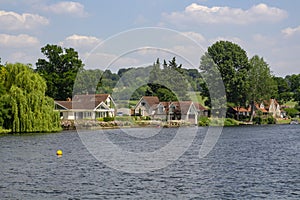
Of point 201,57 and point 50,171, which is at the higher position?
point 201,57

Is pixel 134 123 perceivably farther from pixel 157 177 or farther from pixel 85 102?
pixel 157 177

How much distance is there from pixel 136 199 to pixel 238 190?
473 cm

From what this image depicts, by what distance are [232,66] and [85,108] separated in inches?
1138

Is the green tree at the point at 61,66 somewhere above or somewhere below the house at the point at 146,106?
above

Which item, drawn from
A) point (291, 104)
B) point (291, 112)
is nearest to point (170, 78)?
point (291, 112)

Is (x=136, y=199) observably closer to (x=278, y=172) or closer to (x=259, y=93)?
(x=278, y=172)

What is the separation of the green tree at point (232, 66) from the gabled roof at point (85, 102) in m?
22.3

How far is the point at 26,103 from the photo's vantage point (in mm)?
54656

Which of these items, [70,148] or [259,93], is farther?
[259,93]

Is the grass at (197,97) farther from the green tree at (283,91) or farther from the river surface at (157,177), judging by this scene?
the river surface at (157,177)

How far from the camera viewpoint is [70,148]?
39500mm

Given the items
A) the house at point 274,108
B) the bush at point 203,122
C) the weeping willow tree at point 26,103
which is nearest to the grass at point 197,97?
the bush at point 203,122

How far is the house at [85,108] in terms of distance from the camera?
81.8 meters

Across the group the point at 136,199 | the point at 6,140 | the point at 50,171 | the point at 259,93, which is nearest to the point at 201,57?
the point at 259,93
